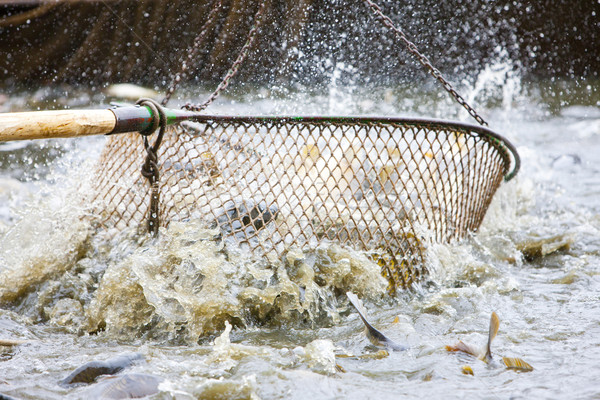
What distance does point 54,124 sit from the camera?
1.54m

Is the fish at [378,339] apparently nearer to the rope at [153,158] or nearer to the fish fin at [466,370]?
the fish fin at [466,370]

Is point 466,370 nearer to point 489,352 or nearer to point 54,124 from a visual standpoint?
point 489,352

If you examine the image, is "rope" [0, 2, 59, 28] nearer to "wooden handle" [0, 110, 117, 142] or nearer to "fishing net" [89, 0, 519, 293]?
"fishing net" [89, 0, 519, 293]

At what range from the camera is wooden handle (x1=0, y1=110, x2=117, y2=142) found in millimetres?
1470

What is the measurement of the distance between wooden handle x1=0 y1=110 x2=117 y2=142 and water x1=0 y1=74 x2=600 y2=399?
440mm

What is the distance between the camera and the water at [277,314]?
1.36 metres

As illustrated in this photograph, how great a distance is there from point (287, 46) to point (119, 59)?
2.69 metres

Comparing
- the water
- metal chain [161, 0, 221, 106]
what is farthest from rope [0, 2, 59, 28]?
metal chain [161, 0, 221, 106]

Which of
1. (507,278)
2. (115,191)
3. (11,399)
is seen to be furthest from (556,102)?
(11,399)

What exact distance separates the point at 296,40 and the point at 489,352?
421 centimetres

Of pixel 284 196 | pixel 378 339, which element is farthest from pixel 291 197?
pixel 378 339

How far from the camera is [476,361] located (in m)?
1.47

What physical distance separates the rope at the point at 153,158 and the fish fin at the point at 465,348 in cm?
109

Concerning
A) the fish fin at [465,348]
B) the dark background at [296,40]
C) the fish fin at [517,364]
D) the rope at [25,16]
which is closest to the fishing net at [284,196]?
the fish fin at [465,348]
